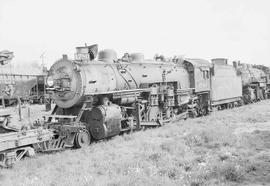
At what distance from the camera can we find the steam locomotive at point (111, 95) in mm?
9391

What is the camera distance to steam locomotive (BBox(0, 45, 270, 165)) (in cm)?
939

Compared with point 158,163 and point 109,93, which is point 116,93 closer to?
point 109,93

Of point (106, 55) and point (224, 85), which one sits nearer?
point (106, 55)

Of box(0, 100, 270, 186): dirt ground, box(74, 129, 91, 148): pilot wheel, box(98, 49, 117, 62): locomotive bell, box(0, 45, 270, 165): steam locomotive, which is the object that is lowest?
box(0, 100, 270, 186): dirt ground

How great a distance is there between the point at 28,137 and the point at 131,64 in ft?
18.3

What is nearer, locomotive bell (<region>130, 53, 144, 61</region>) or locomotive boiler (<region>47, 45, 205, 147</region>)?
locomotive boiler (<region>47, 45, 205, 147</region>)

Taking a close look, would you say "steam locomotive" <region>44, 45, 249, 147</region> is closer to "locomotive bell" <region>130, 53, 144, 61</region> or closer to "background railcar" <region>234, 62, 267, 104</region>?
"locomotive bell" <region>130, 53, 144, 61</region>

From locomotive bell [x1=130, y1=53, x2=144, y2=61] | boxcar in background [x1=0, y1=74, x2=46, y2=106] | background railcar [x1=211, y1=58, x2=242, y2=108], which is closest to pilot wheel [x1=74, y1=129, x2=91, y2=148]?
locomotive bell [x1=130, y1=53, x2=144, y2=61]

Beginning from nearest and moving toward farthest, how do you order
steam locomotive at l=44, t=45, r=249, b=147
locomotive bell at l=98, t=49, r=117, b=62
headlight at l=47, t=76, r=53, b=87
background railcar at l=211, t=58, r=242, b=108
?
steam locomotive at l=44, t=45, r=249, b=147 < headlight at l=47, t=76, r=53, b=87 < locomotive bell at l=98, t=49, r=117, b=62 < background railcar at l=211, t=58, r=242, b=108

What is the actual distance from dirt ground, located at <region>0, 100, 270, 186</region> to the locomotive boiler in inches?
32.2

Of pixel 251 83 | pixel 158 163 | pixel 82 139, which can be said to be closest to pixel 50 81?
pixel 82 139

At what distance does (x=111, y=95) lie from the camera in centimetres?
1066

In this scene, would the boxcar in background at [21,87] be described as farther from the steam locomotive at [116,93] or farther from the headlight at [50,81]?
the headlight at [50,81]

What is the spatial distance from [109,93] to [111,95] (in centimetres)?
35
